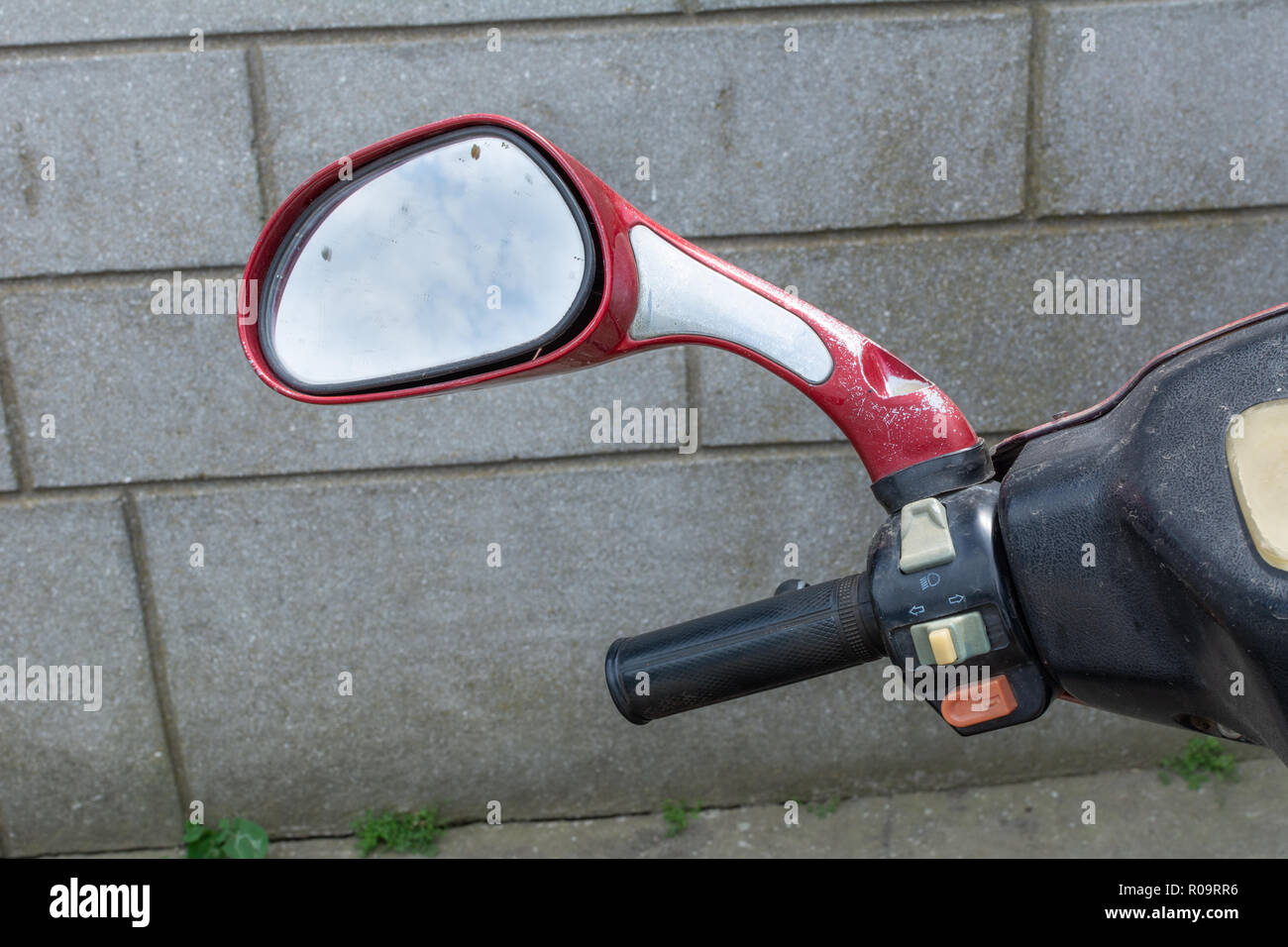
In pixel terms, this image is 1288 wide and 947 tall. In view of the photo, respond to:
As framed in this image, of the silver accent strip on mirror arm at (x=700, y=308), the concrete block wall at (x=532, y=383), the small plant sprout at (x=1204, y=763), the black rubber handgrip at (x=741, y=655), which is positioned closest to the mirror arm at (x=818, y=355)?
the silver accent strip on mirror arm at (x=700, y=308)

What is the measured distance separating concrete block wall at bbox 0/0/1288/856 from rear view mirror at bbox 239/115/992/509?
1.62 metres

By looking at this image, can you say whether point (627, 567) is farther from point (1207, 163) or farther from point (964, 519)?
point (964, 519)

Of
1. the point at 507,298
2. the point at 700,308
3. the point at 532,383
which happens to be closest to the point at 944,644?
the point at 700,308

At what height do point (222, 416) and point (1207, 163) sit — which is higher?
point (1207, 163)

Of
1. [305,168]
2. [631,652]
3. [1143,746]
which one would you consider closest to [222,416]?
[305,168]

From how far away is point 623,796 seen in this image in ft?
9.73

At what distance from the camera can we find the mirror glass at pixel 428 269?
0.90 m

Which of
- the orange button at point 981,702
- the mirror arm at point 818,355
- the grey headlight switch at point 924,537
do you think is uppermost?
the mirror arm at point 818,355

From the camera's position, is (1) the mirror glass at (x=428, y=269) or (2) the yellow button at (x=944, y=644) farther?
(1) the mirror glass at (x=428, y=269)

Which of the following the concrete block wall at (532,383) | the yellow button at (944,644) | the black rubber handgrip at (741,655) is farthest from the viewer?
the concrete block wall at (532,383)

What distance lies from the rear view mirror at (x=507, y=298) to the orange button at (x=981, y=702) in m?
0.17

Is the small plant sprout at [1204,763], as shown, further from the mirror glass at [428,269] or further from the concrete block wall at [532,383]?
the mirror glass at [428,269]

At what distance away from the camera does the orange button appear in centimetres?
81

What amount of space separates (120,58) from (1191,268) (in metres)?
2.69
